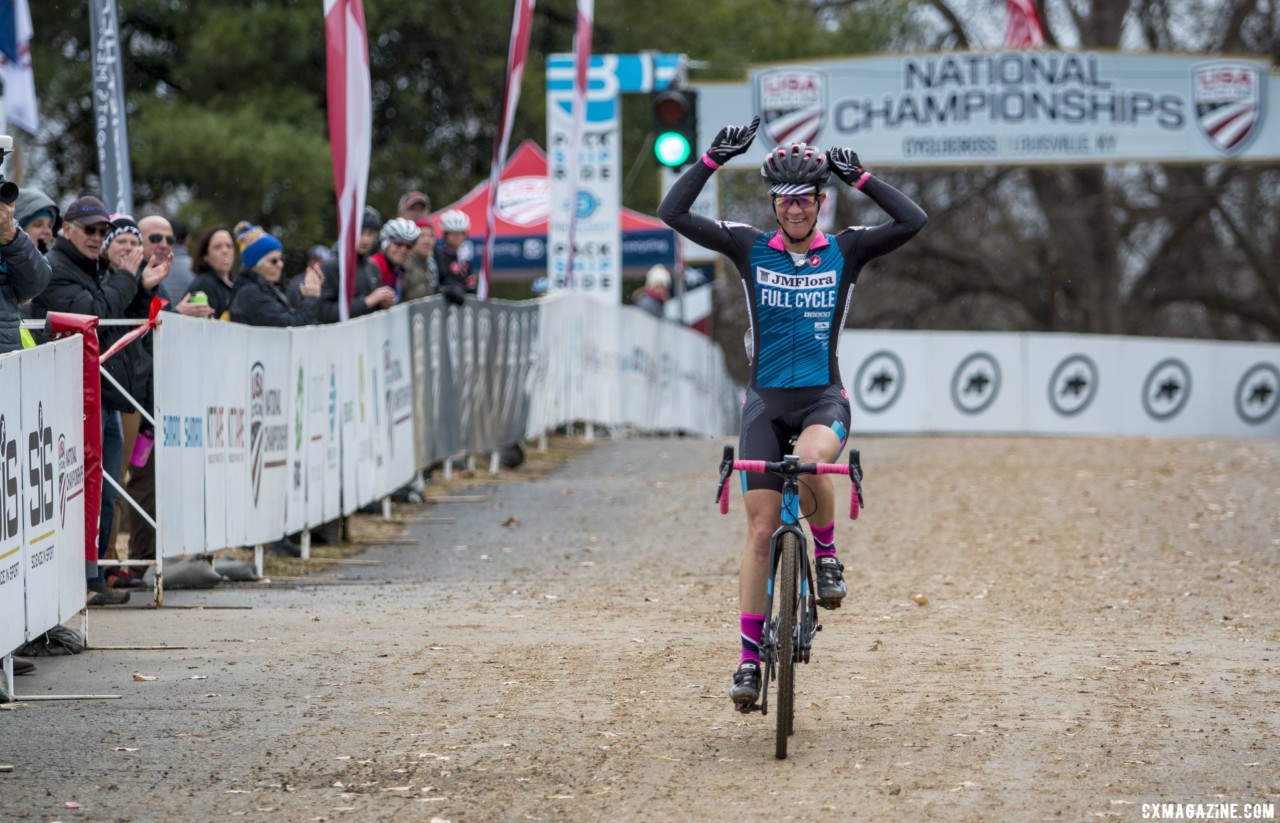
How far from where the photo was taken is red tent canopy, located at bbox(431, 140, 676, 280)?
3391 cm

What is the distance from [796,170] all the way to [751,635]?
173 centimetres

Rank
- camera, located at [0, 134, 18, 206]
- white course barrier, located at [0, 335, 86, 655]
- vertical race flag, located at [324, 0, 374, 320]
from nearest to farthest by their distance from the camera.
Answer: white course barrier, located at [0, 335, 86, 655], camera, located at [0, 134, 18, 206], vertical race flag, located at [324, 0, 374, 320]

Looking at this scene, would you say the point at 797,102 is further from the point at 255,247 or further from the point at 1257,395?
the point at 255,247

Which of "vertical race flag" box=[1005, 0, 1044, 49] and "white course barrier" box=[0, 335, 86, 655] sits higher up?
"vertical race flag" box=[1005, 0, 1044, 49]

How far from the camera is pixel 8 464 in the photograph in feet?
25.7

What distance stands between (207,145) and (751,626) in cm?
2753

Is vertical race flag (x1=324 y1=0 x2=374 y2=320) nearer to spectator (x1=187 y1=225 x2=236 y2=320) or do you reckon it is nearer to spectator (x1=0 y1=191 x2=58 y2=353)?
spectator (x1=187 y1=225 x2=236 y2=320)

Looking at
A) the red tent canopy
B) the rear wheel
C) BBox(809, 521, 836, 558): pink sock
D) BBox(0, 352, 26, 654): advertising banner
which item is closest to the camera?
the rear wheel

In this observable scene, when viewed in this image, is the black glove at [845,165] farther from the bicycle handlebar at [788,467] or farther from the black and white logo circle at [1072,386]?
the black and white logo circle at [1072,386]

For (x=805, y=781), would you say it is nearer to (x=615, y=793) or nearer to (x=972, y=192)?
(x=615, y=793)

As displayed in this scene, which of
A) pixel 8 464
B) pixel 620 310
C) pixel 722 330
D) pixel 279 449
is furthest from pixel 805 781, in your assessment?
pixel 722 330

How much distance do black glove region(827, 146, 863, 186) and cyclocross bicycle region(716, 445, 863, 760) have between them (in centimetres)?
109

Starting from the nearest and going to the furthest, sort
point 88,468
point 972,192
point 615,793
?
point 615,793 < point 88,468 < point 972,192

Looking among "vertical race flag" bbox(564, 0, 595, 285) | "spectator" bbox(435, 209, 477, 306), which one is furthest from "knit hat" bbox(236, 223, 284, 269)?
"vertical race flag" bbox(564, 0, 595, 285)
